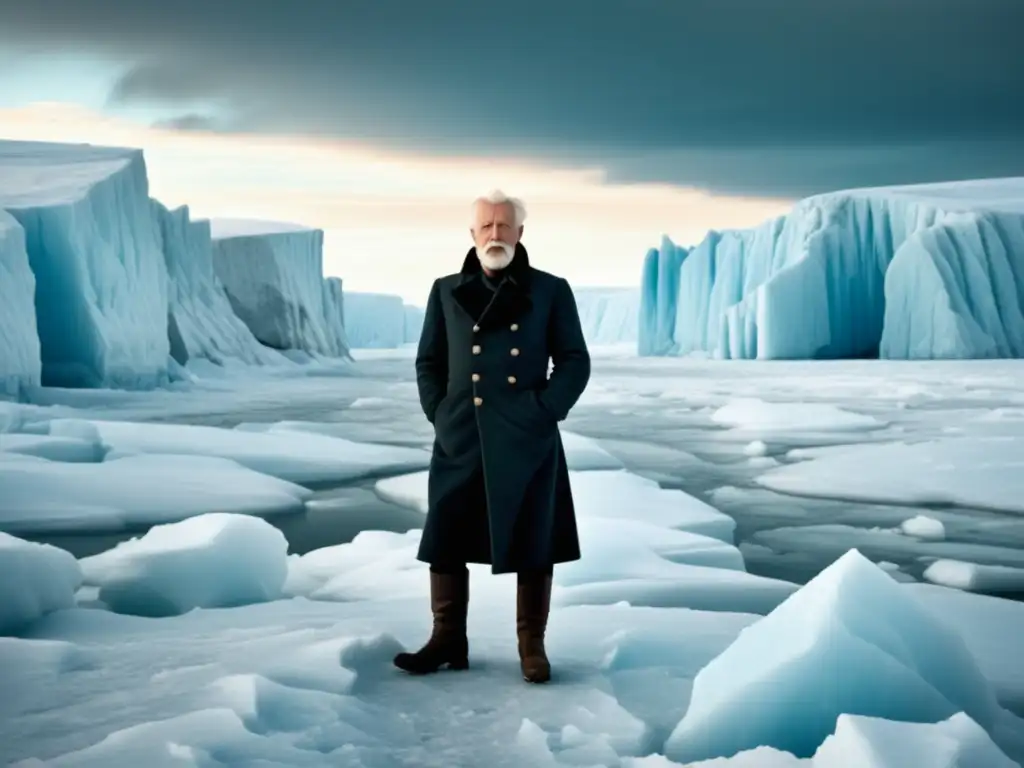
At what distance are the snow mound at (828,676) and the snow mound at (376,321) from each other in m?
78.3

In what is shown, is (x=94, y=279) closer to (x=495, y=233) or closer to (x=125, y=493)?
(x=125, y=493)

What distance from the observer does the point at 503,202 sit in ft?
8.84

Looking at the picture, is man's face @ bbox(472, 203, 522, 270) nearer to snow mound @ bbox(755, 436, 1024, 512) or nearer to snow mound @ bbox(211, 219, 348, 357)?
snow mound @ bbox(755, 436, 1024, 512)

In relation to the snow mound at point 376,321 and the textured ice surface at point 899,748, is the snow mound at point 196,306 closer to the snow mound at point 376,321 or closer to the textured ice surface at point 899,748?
the textured ice surface at point 899,748

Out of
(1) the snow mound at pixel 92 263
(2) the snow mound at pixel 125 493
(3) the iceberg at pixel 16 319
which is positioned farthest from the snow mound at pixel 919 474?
(1) the snow mound at pixel 92 263

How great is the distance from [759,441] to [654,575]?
6267 millimetres

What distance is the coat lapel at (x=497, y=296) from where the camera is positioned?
2689 millimetres

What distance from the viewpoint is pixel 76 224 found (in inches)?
660

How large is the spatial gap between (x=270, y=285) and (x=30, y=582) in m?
33.0

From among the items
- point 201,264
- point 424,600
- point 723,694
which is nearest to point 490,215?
point 723,694

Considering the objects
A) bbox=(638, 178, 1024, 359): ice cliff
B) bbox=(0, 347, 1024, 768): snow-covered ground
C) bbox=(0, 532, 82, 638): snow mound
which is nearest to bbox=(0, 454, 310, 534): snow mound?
bbox=(0, 347, 1024, 768): snow-covered ground

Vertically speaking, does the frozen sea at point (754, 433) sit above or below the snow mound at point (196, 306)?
below

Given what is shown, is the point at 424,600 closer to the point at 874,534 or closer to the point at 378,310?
the point at 874,534

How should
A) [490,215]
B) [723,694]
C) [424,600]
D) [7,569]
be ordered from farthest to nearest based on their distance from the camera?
1. [424,600]
2. [7,569]
3. [490,215]
4. [723,694]
